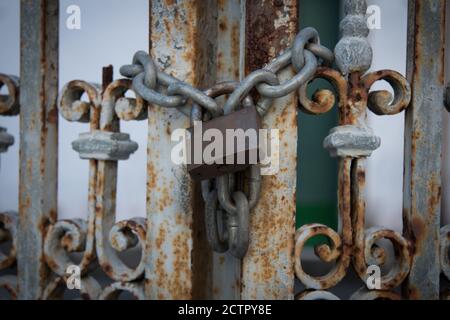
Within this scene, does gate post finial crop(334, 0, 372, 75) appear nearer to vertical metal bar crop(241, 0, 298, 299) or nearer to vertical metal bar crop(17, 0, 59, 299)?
vertical metal bar crop(241, 0, 298, 299)

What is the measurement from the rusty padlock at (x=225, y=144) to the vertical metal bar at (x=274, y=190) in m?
0.10

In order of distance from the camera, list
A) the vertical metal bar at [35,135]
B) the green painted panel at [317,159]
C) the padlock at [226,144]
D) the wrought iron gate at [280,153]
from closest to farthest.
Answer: the padlock at [226,144] < the wrought iron gate at [280,153] < the vertical metal bar at [35,135] < the green painted panel at [317,159]

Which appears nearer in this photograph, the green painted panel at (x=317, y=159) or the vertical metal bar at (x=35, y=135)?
the vertical metal bar at (x=35, y=135)

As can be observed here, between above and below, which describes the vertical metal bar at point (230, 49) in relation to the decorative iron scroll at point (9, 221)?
above

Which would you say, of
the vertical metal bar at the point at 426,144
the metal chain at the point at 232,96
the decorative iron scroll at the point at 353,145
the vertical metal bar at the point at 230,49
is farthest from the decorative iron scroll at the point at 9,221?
the vertical metal bar at the point at 426,144

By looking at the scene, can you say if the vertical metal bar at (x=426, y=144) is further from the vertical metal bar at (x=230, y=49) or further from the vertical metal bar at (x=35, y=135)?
the vertical metal bar at (x=35, y=135)

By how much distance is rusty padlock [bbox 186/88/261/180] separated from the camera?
62 centimetres

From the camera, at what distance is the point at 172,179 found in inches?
29.4

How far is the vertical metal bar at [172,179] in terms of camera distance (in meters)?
0.73

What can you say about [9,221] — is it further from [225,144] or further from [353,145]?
[353,145]

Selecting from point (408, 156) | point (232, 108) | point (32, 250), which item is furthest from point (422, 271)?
point (32, 250)

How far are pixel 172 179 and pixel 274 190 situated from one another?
19 centimetres

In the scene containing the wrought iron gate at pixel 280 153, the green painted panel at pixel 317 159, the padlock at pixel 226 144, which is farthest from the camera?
the green painted panel at pixel 317 159

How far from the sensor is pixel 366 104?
0.73 m
